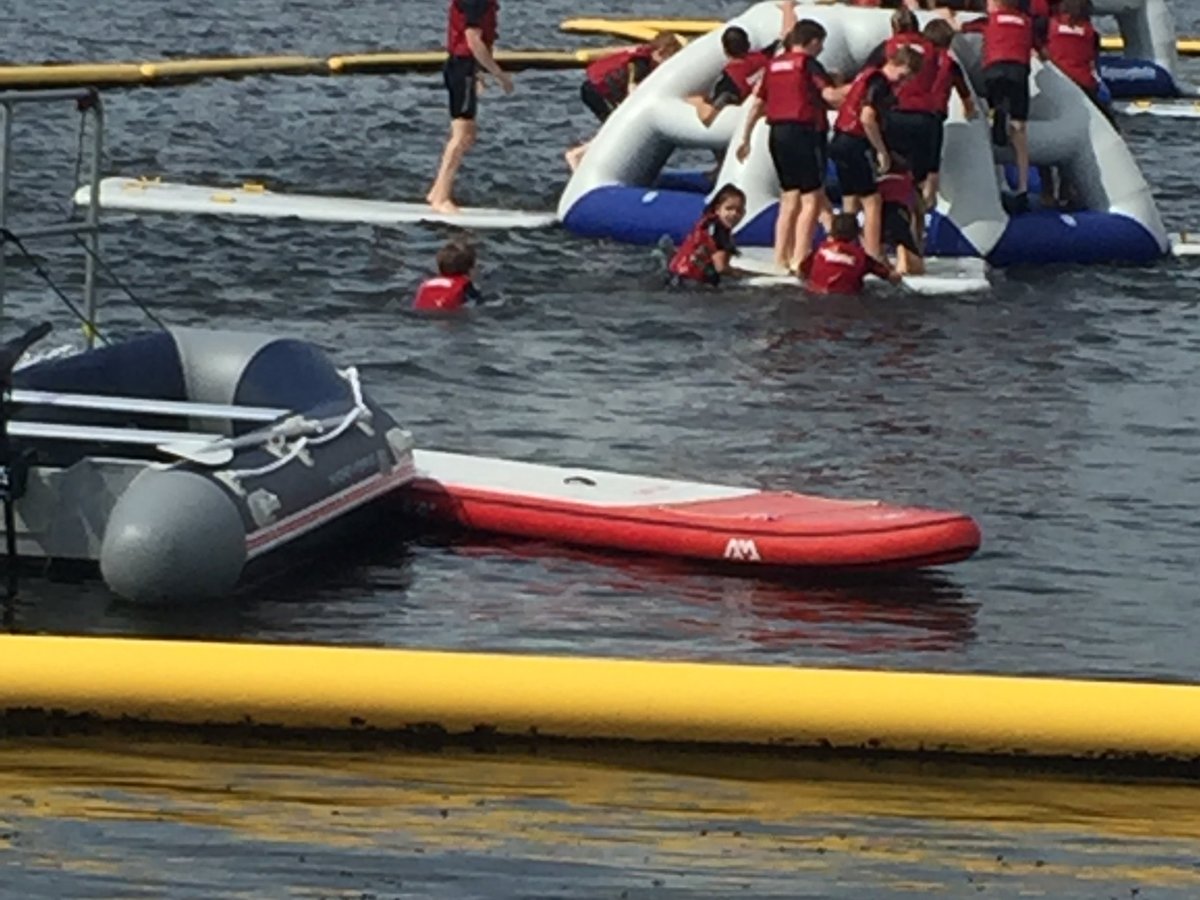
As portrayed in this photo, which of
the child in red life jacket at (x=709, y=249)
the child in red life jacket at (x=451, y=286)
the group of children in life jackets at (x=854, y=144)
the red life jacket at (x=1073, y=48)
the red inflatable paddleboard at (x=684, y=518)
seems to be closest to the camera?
the red inflatable paddleboard at (x=684, y=518)

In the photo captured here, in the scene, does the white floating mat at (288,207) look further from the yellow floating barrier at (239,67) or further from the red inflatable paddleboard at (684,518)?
the red inflatable paddleboard at (684,518)

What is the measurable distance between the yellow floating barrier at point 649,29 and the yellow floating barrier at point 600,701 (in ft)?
79.5

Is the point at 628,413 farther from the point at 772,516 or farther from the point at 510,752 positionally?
the point at 510,752

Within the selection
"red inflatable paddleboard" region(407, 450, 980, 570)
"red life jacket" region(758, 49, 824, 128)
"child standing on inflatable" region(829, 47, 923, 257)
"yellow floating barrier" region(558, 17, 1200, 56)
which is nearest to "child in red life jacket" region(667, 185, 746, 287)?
A: "red life jacket" region(758, 49, 824, 128)

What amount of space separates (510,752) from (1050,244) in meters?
12.2

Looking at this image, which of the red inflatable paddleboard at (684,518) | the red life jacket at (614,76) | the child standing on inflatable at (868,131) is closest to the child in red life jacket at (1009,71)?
the child standing on inflatable at (868,131)

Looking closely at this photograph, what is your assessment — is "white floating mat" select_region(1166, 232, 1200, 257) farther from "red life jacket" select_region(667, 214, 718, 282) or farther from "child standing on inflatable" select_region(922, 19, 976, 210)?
"red life jacket" select_region(667, 214, 718, 282)

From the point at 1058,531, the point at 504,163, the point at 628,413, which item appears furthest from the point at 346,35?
the point at 1058,531

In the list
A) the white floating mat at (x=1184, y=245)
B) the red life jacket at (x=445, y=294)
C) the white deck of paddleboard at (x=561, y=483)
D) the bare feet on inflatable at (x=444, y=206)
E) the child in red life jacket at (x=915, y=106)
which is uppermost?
the child in red life jacket at (x=915, y=106)

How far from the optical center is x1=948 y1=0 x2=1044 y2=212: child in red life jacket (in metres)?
22.5

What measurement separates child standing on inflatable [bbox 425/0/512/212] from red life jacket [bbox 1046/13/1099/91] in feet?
13.5

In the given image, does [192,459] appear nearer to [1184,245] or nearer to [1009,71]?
[1009,71]

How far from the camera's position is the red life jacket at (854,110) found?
21188mm

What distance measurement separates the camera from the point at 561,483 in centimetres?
1467
